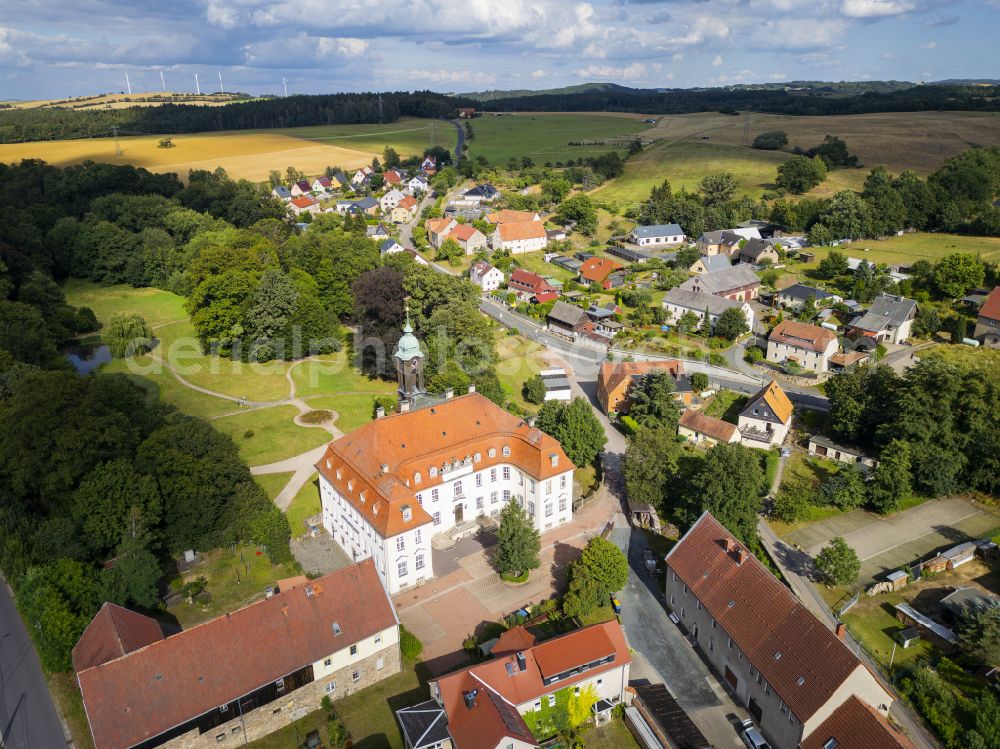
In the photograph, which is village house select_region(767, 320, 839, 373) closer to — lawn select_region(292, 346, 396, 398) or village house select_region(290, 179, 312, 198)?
lawn select_region(292, 346, 396, 398)

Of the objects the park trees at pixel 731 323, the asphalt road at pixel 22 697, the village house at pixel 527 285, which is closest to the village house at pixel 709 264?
the park trees at pixel 731 323

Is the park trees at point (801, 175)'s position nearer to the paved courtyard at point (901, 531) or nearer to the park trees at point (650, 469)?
the paved courtyard at point (901, 531)

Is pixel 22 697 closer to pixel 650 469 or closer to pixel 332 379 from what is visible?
pixel 650 469

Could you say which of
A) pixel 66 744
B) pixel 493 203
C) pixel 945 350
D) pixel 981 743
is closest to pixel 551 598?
pixel 981 743

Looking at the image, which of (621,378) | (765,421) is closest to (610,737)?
(765,421)

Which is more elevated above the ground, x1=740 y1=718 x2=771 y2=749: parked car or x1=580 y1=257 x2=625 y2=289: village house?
x1=580 y1=257 x2=625 y2=289: village house

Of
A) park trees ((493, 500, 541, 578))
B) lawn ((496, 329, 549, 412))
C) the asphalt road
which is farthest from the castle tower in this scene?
the asphalt road
